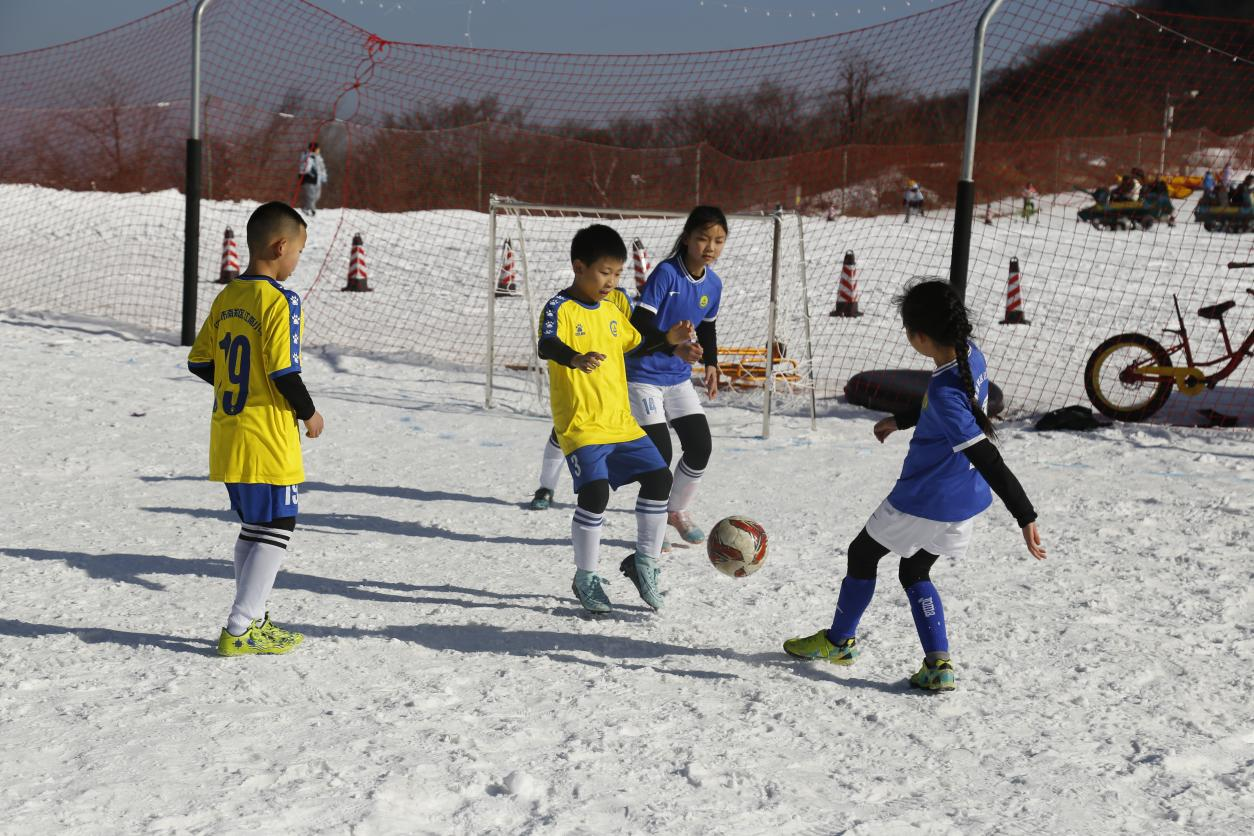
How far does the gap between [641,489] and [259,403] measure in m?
1.54

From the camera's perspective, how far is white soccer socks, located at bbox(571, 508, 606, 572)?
4332 millimetres

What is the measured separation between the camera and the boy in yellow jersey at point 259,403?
3.64 m

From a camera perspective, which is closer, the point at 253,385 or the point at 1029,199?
the point at 253,385

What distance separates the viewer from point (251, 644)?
3.82m

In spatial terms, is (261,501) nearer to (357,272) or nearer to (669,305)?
(669,305)

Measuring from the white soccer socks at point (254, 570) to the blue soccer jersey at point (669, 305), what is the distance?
2.05 metres

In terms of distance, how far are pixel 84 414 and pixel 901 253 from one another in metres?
15.3

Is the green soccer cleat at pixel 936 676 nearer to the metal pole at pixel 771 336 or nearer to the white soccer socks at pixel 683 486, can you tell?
the white soccer socks at pixel 683 486

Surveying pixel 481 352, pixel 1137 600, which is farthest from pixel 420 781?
pixel 481 352

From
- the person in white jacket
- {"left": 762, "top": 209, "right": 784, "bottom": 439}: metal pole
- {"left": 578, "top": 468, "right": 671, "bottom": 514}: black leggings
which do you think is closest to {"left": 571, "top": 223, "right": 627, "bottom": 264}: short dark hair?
{"left": 578, "top": 468, "right": 671, "bottom": 514}: black leggings

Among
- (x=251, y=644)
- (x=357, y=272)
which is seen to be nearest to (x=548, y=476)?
(x=251, y=644)

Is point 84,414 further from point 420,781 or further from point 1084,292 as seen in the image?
point 1084,292

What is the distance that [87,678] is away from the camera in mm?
3566

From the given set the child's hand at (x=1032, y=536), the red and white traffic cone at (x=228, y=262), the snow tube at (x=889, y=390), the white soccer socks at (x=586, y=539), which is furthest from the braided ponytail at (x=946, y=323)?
the red and white traffic cone at (x=228, y=262)
